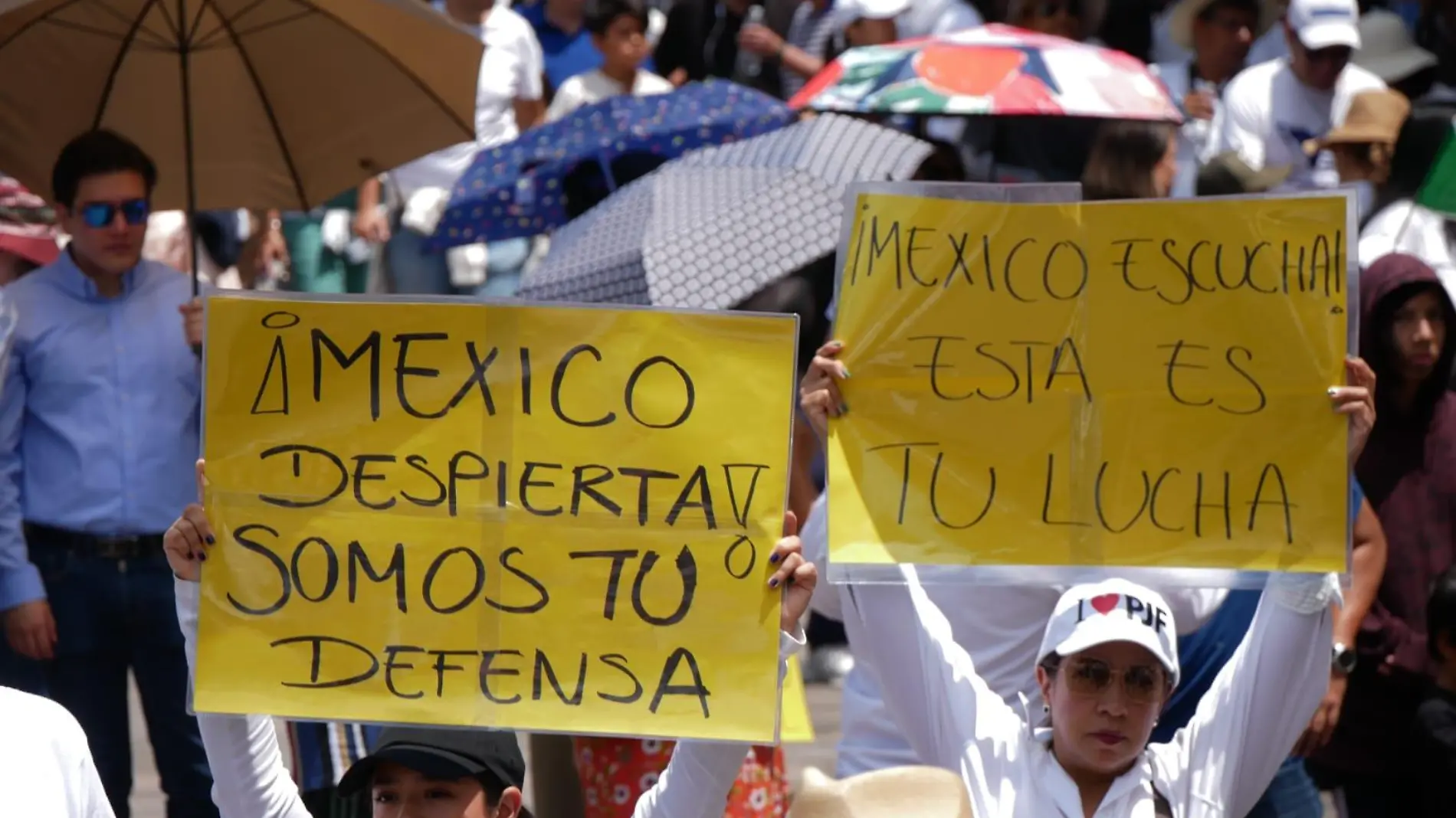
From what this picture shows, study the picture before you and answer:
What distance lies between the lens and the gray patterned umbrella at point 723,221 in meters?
6.55

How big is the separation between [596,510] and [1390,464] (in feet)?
9.83

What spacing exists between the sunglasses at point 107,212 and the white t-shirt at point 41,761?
3013mm

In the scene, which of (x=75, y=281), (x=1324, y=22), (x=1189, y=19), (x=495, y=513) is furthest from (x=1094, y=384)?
(x=1189, y=19)

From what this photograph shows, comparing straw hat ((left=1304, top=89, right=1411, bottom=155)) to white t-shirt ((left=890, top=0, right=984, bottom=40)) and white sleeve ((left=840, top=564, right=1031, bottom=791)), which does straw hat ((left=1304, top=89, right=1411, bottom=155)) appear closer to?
white t-shirt ((left=890, top=0, right=984, bottom=40))

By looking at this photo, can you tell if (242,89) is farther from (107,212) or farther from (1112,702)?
(1112,702)

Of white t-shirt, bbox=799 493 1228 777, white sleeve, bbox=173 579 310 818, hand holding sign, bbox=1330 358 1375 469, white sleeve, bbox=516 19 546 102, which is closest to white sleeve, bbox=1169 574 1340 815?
hand holding sign, bbox=1330 358 1375 469

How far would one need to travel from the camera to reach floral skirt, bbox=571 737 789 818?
5742 millimetres

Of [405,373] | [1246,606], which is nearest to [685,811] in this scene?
[405,373]

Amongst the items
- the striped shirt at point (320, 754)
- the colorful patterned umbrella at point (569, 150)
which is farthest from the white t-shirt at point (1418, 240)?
the striped shirt at point (320, 754)

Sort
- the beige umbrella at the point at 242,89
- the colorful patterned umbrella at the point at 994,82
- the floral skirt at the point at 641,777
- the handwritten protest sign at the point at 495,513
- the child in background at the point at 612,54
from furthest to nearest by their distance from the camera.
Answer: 1. the child in background at the point at 612,54
2. the colorful patterned umbrella at the point at 994,82
3. the beige umbrella at the point at 242,89
4. the floral skirt at the point at 641,777
5. the handwritten protest sign at the point at 495,513

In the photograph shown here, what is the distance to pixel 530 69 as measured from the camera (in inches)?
416

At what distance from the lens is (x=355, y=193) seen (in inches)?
402

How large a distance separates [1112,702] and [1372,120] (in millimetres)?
5009

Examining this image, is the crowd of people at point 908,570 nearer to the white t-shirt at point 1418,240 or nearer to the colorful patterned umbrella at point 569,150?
the white t-shirt at point 1418,240
